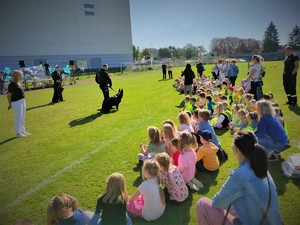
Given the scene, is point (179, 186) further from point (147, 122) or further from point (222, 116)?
point (147, 122)

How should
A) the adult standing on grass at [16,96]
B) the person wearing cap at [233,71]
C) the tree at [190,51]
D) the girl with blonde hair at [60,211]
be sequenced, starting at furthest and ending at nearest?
the tree at [190,51] < the person wearing cap at [233,71] < the adult standing on grass at [16,96] < the girl with blonde hair at [60,211]

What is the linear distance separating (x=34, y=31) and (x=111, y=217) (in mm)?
62890

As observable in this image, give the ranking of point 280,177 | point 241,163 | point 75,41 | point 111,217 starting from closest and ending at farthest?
1. point 241,163
2. point 111,217
3. point 280,177
4. point 75,41

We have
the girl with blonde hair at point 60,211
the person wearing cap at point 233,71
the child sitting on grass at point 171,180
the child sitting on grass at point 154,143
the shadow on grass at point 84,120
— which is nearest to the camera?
the girl with blonde hair at point 60,211

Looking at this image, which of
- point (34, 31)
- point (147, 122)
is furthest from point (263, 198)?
point (34, 31)

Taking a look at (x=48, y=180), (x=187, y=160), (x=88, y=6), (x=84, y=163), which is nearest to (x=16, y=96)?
(x=84, y=163)

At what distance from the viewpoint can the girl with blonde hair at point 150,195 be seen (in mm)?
3625

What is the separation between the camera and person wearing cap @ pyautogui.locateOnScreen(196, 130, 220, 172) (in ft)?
16.9

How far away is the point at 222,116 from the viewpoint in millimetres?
8141

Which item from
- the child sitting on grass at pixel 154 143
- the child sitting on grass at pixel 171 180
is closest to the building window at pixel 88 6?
the child sitting on grass at pixel 154 143

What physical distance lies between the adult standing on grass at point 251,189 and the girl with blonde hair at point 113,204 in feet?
3.88

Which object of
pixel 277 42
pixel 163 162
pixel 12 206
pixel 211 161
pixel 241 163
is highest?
pixel 277 42

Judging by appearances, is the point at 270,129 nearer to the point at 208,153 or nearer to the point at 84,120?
the point at 208,153

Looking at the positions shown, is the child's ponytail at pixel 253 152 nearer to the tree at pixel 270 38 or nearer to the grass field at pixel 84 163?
the grass field at pixel 84 163
